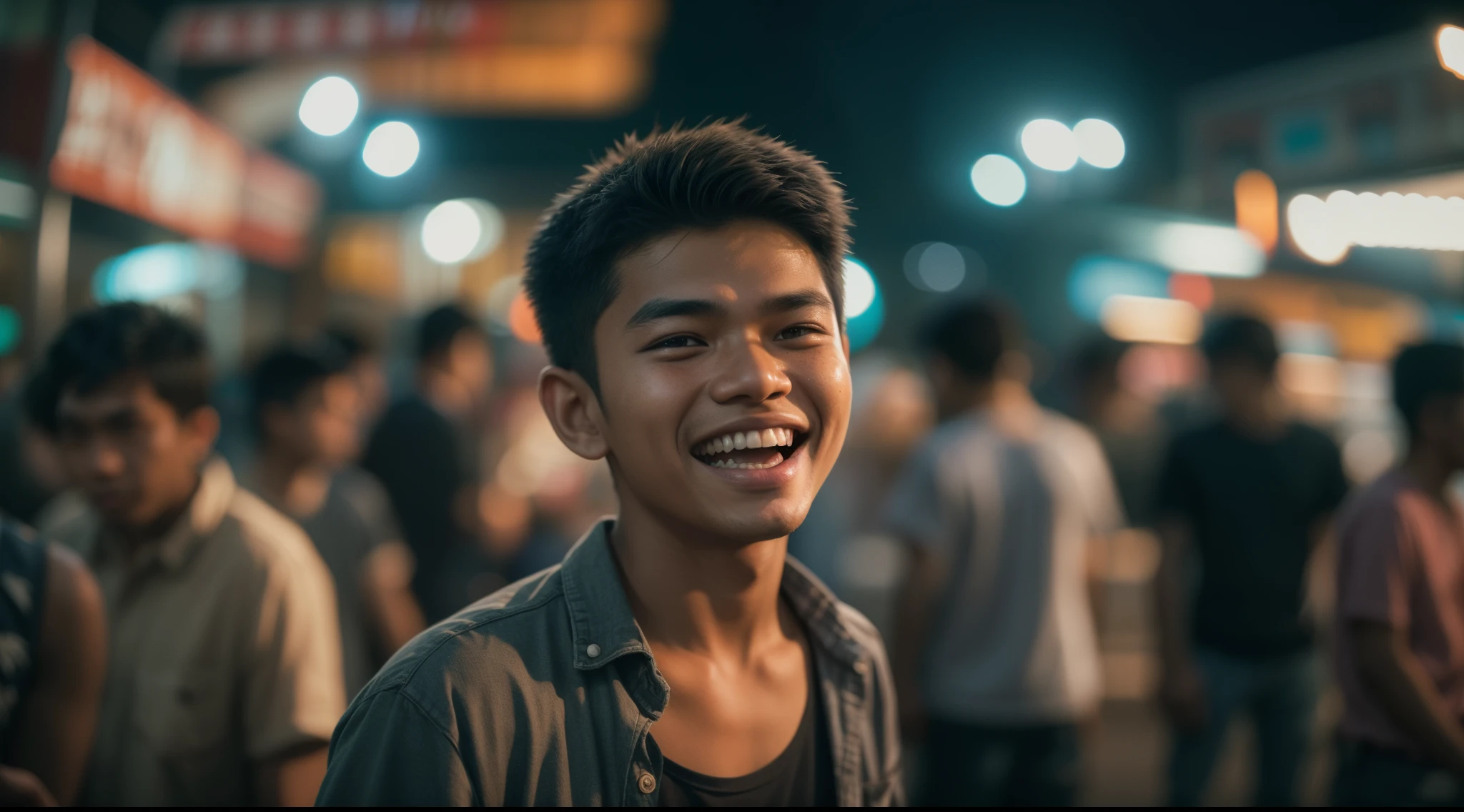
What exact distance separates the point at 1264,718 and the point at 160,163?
230 inches

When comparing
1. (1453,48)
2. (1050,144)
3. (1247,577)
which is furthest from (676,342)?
(1050,144)

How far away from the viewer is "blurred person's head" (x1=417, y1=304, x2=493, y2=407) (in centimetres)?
469

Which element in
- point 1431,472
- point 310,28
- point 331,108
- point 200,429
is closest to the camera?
point 200,429

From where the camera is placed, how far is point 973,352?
12.0 feet

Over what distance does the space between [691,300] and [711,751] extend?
0.67m

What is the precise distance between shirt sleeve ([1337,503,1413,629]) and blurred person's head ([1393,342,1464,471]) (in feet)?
0.90

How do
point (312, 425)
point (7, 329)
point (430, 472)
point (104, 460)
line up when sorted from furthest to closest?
point (7, 329), point (430, 472), point (312, 425), point (104, 460)

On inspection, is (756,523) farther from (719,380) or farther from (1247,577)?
(1247,577)

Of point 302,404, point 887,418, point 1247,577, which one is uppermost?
point 302,404

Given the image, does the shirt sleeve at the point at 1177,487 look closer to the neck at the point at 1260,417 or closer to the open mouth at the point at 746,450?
the neck at the point at 1260,417

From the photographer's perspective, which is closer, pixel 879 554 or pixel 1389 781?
pixel 1389 781

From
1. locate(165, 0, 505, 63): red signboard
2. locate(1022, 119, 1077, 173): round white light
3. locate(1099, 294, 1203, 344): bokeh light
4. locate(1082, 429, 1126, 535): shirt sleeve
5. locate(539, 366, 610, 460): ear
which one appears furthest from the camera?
locate(1099, 294, 1203, 344): bokeh light

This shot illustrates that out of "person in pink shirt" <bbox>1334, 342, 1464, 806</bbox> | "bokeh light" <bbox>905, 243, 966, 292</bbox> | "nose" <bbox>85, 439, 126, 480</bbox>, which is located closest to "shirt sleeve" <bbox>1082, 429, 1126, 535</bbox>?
"person in pink shirt" <bbox>1334, 342, 1464, 806</bbox>

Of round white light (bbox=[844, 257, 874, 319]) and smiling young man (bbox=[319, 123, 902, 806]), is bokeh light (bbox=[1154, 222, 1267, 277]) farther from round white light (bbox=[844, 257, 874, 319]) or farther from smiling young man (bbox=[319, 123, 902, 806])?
smiling young man (bbox=[319, 123, 902, 806])
